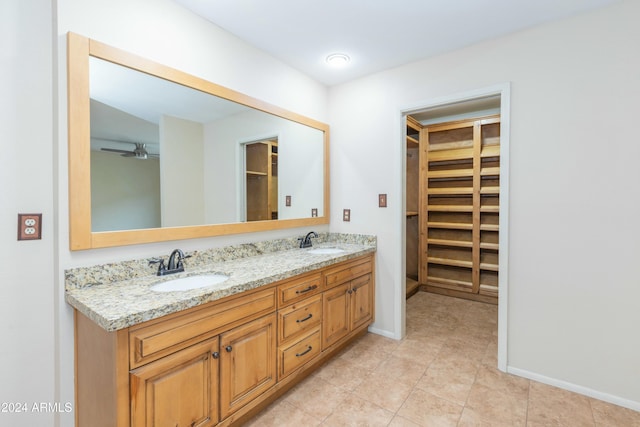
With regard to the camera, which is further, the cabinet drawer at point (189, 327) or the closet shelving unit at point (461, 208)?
the closet shelving unit at point (461, 208)

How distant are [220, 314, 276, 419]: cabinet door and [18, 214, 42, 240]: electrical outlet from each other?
3.13 feet

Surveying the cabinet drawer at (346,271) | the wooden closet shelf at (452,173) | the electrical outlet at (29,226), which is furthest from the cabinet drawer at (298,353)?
the wooden closet shelf at (452,173)

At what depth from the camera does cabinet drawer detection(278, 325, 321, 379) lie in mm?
1796

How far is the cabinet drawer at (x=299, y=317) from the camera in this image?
180 cm

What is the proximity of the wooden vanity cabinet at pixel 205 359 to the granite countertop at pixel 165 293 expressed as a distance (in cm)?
6

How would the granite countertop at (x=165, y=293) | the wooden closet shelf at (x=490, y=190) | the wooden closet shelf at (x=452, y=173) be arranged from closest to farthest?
the granite countertop at (x=165, y=293), the wooden closet shelf at (x=490, y=190), the wooden closet shelf at (x=452, y=173)

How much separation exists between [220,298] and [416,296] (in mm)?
3134

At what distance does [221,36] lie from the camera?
6.66 feet

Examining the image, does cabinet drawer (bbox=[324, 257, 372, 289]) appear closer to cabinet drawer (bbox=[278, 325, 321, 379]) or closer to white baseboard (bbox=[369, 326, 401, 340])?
cabinet drawer (bbox=[278, 325, 321, 379])

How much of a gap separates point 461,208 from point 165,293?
3.54 meters

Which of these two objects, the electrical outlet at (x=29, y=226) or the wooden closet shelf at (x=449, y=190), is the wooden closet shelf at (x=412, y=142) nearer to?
the wooden closet shelf at (x=449, y=190)

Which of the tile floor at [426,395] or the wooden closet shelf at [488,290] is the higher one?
the wooden closet shelf at [488,290]

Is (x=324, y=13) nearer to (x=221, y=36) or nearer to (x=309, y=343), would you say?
(x=221, y=36)

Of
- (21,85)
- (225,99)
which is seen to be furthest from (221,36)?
(21,85)
